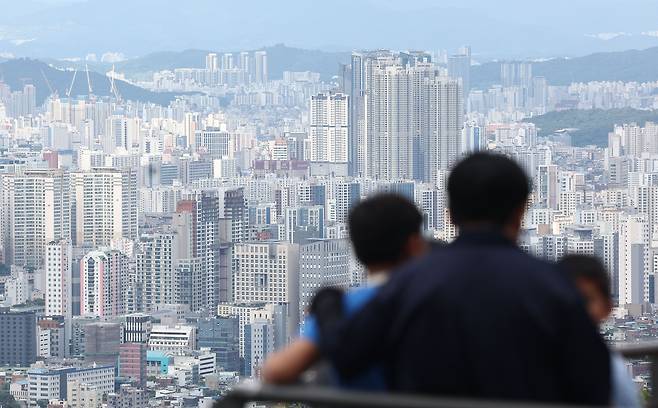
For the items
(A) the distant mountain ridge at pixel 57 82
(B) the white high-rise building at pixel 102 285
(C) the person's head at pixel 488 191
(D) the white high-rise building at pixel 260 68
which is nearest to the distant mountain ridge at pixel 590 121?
(D) the white high-rise building at pixel 260 68

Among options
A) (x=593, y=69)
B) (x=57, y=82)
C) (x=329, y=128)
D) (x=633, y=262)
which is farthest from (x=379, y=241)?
(x=57, y=82)

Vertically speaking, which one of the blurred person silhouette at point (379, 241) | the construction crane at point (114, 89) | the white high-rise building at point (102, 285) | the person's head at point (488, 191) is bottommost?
the white high-rise building at point (102, 285)

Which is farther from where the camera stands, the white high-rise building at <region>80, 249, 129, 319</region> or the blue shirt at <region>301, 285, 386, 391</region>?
the white high-rise building at <region>80, 249, 129, 319</region>

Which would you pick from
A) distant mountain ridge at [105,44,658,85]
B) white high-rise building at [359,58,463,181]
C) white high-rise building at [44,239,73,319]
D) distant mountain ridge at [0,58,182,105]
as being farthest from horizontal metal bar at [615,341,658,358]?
distant mountain ridge at [0,58,182,105]

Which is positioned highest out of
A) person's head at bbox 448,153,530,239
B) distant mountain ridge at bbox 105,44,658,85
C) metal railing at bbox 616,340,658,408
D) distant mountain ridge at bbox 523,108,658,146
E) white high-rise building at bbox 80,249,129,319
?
distant mountain ridge at bbox 105,44,658,85

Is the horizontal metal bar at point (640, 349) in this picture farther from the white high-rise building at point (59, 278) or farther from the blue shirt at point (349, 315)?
the white high-rise building at point (59, 278)

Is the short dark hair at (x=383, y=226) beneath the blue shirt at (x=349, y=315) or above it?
above

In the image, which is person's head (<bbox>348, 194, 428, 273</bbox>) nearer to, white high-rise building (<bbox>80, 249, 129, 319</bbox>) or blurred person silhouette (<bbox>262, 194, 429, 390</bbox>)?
blurred person silhouette (<bbox>262, 194, 429, 390</bbox>)
